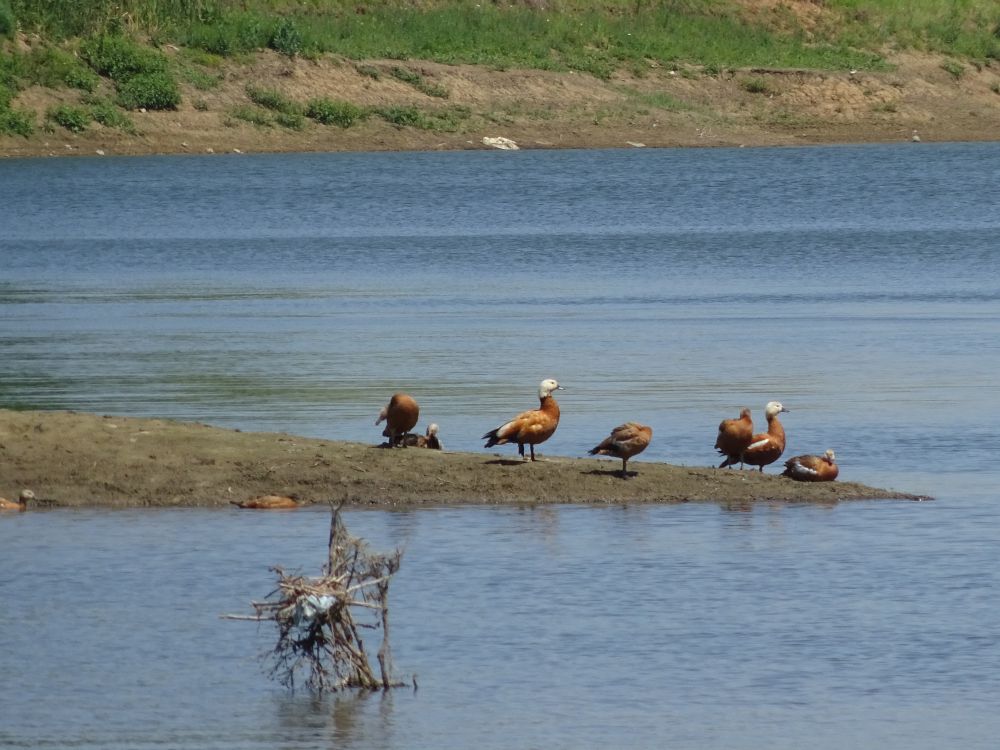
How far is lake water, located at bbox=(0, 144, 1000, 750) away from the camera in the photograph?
Answer: 1256 centimetres

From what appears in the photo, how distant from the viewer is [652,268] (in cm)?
4059

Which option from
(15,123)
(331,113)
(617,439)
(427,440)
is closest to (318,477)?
(427,440)

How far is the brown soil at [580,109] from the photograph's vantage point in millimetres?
73750

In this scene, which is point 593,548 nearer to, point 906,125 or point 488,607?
point 488,607

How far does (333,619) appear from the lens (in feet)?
39.2

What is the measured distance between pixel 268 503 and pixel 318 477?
1.85ft

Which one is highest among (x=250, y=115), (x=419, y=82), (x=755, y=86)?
(x=755, y=86)

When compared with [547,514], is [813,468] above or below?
above

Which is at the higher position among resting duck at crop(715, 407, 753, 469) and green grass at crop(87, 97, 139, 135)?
green grass at crop(87, 97, 139, 135)

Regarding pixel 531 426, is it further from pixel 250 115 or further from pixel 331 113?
pixel 331 113

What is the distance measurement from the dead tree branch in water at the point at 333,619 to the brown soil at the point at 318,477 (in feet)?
15.5

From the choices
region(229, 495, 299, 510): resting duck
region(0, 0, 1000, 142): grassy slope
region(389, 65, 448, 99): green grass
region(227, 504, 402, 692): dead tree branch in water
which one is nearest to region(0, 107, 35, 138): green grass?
region(0, 0, 1000, 142): grassy slope

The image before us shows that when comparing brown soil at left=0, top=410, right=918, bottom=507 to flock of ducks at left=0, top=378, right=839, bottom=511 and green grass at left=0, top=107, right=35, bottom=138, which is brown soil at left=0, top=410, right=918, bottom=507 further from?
green grass at left=0, top=107, right=35, bottom=138

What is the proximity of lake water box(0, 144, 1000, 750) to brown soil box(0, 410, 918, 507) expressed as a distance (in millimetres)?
301
